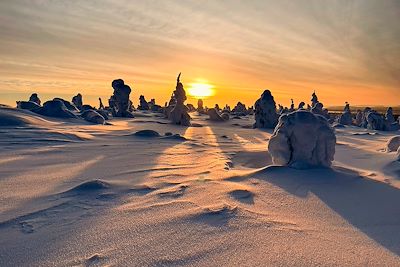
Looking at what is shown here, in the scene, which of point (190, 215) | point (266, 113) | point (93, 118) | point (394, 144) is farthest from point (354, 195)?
point (266, 113)

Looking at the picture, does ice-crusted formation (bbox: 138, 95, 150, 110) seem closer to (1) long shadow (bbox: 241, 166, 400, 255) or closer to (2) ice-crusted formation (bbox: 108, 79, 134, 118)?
(2) ice-crusted formation (bbox: 108, 79, 134, 118)

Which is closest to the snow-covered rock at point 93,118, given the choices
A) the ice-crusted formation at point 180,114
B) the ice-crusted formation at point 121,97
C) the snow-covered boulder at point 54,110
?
the snow-covered boulder at point 54,110

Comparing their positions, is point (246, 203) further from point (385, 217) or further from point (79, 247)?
point (79, 247)

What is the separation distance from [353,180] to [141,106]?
4562 centimetres

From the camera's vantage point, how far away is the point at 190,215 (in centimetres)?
313

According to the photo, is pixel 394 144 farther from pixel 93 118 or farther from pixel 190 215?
pixel 93 118

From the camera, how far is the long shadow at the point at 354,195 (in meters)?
3.00

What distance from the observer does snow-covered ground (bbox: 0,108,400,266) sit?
2.35 m

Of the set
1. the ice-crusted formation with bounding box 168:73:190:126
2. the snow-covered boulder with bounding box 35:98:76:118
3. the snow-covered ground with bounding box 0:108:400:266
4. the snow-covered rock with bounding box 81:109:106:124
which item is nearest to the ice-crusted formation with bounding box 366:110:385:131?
the ice-crusted formation with bounding box 168:73:190:126

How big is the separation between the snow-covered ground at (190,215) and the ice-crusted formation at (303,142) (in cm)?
40

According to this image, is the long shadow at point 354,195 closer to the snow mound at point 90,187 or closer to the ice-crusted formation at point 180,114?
the snow mound at point 90,187

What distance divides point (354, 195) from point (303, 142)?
67.0 inches

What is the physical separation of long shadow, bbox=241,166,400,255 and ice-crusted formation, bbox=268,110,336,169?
384mm

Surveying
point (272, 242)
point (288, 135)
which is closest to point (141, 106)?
point (288, 135)
